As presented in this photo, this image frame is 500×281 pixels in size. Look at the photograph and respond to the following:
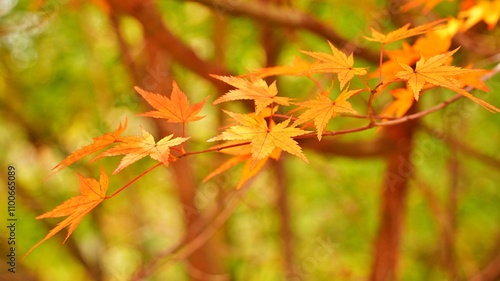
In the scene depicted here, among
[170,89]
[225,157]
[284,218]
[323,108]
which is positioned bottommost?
[284,218]

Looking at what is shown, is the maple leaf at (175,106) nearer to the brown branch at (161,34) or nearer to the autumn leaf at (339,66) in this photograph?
the autumn leaf at (339,66)

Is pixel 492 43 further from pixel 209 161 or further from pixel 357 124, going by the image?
pixel 209 161

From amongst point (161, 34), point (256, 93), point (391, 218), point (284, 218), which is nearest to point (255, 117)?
point (256, 93)

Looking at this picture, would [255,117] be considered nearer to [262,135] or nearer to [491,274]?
[262,135]

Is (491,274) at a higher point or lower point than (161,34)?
lower

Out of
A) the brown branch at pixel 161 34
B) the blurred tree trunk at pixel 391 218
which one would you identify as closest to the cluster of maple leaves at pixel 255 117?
the brown branch at pixel 161 34

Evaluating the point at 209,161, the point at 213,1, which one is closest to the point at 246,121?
the point at 213,1

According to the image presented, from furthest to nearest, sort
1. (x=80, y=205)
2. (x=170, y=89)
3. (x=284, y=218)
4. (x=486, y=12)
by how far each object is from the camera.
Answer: (x=284, y=218)
(x=170, y=89)
(x=486, y=12)
(x=80, y=205)
